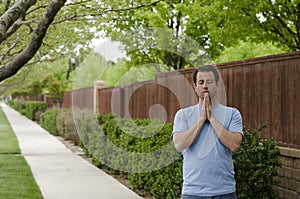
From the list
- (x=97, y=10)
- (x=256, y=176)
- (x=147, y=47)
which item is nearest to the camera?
(x=256, y=176)

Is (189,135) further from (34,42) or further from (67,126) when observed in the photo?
(67,126)

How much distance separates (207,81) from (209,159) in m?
0.53

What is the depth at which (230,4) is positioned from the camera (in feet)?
51.6

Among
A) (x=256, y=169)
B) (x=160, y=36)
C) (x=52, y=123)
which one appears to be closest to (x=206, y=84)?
(x=256, y=169)

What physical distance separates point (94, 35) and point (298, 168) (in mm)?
9849

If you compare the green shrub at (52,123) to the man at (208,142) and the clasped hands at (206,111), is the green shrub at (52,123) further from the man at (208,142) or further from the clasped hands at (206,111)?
the clasped hands at (206,111)

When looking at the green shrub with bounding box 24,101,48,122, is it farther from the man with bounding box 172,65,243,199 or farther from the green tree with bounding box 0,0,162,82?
the man with bounding box 172,65,243,199

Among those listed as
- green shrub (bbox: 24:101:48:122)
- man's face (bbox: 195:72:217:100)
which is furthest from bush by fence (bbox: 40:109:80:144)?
man's face (bbox: 195:72:217:100)

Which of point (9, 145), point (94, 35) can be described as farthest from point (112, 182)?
point (9, 145)

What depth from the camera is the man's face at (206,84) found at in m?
3.86

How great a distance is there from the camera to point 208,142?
12.6ft

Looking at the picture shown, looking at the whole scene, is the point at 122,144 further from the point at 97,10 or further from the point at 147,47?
the point at 147,47

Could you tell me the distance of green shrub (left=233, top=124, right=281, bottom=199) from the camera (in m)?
6.63

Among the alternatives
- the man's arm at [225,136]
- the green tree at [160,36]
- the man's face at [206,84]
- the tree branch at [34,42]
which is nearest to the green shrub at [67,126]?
the green tree at [160,36]
